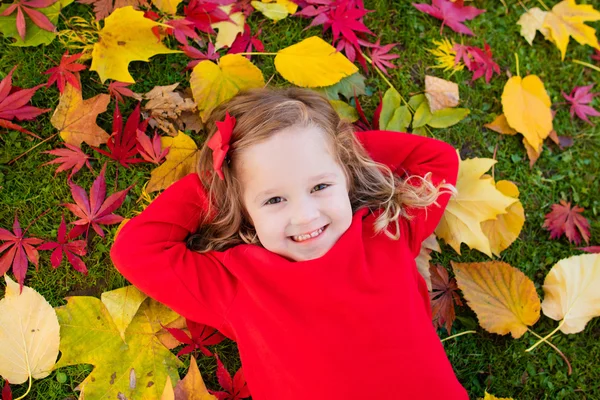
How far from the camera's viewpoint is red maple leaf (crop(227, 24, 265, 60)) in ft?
7.77

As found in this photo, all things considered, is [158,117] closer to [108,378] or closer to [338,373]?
[108,378]

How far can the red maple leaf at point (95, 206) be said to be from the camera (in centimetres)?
213

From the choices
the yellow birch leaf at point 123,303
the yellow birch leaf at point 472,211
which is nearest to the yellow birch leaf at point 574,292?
the yellow birch leaf at point 472,211

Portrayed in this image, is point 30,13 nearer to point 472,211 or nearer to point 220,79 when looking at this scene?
point 220,79

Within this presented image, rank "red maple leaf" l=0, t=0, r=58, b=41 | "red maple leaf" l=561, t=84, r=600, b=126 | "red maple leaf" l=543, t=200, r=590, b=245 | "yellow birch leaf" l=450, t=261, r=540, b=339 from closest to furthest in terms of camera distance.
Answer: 1. "red maple leaf" l=0, t=0, r=58, b=41
2. "yellow birch leaf" l=450, t=261, r=540, b=339
3. "red maple leaf" l=543, t=200, r=590, b=245
4. "red maple leaf" l=561, t=84, r=600, b=126

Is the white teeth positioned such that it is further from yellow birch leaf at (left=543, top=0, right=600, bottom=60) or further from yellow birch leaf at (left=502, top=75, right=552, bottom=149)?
yellow birch leaf at (left=543, top=0, right=600, bottom=60)

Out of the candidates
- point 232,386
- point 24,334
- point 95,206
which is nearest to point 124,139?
point 95,206

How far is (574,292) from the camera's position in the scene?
7.77 ft

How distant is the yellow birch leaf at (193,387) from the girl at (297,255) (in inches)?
7.0

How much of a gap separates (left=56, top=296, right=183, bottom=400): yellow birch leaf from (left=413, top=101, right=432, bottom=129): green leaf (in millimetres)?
1411

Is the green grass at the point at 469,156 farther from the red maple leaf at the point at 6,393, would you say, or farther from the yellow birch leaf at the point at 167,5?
the yellow birch leaf at the point at 167,5

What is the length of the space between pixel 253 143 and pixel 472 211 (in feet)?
3.44

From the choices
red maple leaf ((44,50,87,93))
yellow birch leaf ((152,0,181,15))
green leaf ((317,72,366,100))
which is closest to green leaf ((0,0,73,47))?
red maple leaf ((44,50,87,93))

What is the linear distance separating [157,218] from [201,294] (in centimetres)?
32
